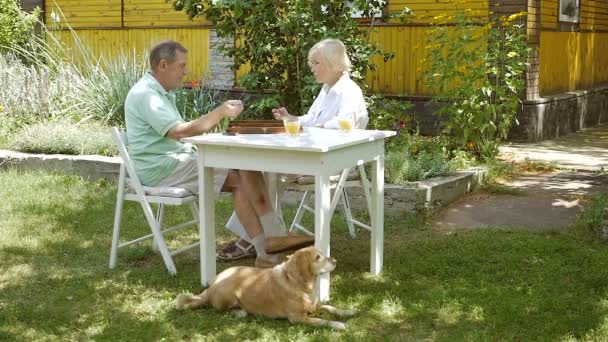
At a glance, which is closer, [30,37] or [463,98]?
[463,98]

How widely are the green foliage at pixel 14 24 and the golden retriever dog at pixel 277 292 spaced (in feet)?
33.1

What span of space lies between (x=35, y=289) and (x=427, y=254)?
2.44 metres

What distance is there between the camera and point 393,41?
11.4 metres

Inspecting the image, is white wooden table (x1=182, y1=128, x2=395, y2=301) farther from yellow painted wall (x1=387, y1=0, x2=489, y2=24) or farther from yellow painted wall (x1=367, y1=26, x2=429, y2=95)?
yellow painted wall (x1=367, y1=26, x2=429, y2=95)

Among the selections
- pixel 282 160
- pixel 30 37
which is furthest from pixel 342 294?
pixel 30 37

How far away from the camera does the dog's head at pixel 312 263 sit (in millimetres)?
4117

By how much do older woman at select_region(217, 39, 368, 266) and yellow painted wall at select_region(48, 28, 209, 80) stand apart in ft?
23.7

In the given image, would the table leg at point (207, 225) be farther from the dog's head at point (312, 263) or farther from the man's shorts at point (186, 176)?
the dog's head at point (312, 263)

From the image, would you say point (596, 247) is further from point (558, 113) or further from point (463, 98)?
point (558, 113)

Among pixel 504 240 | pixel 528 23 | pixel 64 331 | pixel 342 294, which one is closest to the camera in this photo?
pixel 64 331

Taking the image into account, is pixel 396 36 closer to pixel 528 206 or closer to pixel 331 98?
pixel 528 206

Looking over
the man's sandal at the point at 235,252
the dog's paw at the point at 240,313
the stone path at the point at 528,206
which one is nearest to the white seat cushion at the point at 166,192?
the man's sandal at the point at 235,252

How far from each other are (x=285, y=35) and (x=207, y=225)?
13.8 feet

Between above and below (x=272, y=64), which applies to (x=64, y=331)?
below
